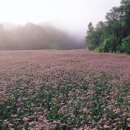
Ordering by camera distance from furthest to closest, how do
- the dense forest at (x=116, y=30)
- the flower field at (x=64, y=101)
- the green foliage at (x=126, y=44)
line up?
the dense forest at (x=116, y=30) → the green foliage at (x=126, y=44) → the flower field at (x=64, y=101)

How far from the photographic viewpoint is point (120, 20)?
50438 mm

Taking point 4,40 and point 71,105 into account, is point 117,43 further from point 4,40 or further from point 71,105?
point 71,105

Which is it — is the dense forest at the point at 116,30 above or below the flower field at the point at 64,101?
above

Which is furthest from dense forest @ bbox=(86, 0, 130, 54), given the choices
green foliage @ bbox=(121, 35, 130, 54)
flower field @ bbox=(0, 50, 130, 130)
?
flower field @ bbox=(0, 50, 130, 130)

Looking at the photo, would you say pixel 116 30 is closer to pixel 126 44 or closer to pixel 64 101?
pixel 126 44

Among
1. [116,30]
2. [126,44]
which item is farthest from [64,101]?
[116,30]

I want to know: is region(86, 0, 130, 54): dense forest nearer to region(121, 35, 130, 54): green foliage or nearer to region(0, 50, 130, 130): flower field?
region(121, 35, 130, 54): green foliage

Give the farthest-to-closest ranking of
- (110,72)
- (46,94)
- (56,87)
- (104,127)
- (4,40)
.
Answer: (4,40)
(110,72)
(56,87)
(46,94)
(104,127)

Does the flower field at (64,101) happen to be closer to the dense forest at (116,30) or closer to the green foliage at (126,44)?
the green foliage at (126,44)

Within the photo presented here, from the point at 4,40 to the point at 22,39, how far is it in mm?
2875

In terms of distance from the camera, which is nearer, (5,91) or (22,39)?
(5,91)

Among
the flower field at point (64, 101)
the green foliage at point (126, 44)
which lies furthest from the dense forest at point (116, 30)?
the flower field at point (64, 101)

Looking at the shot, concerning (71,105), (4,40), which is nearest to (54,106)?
(71,105)

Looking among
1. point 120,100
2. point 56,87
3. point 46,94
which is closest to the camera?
point 120,100
